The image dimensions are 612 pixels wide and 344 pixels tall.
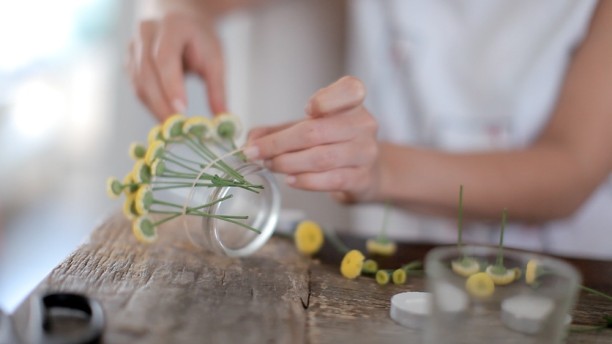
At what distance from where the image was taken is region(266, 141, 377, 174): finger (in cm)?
57

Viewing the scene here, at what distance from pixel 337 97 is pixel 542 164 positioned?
1.09ft

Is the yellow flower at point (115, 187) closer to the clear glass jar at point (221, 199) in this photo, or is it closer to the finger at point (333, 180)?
the clear glass jar at point (221, 199)

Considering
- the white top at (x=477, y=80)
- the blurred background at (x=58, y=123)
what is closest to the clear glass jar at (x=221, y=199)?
the white top at (x=477, y=80)

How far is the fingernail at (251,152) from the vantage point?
1.83ft

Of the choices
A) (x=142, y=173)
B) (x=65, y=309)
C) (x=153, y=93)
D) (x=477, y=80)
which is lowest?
(x=65, y=309)

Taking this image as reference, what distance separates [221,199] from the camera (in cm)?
53

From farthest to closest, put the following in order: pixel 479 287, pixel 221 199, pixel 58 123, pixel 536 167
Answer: pixel 58 123
pixel 536 167
pixel 221 199
pixel 479 287

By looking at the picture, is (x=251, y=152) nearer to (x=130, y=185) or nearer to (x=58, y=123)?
(x=130, y=185)

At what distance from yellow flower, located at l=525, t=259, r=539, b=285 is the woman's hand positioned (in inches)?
7.8

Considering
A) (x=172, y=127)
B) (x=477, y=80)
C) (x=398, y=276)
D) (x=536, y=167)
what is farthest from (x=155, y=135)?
(x=477, y=80)

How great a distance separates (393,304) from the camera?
0.48 m

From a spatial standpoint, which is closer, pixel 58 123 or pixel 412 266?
pixel 412 266

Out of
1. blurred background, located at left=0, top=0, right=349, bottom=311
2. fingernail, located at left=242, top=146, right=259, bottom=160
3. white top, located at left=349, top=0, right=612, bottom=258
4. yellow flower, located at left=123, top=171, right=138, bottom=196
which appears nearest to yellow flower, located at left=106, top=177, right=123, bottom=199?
yellow flower, located at left=123, top=171, right=138, bottom=196

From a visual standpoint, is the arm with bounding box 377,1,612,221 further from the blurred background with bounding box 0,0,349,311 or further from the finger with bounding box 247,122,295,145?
the blurred background with bounding box 0,0,349,311
